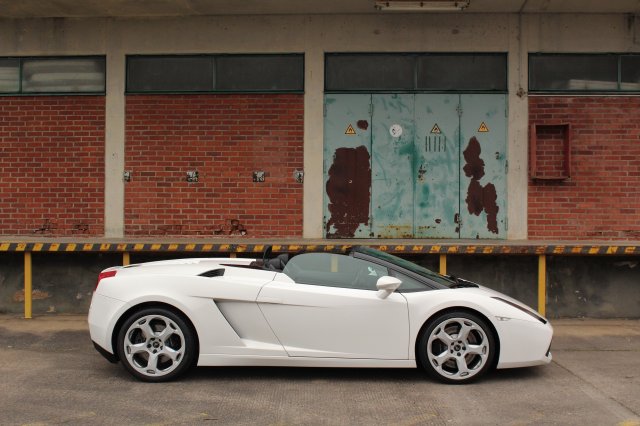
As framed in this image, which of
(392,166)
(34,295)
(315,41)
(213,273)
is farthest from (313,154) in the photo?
(213,273)

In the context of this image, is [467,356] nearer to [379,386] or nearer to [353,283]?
[379,386]

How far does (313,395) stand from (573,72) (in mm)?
7503

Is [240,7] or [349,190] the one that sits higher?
[240,7]

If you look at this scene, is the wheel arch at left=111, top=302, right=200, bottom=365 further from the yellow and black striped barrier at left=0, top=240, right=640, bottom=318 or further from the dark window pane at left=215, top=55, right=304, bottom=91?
the dark window pane at left=215, top=55, right=304, bottom=91

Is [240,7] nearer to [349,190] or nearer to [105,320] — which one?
[349,190]

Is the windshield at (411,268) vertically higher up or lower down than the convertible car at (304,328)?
higher up

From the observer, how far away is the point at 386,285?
17.8 feet

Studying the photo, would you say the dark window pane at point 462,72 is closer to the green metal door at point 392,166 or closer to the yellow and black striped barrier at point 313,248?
the green metal door at point 392,166

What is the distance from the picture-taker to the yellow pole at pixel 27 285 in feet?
28.6

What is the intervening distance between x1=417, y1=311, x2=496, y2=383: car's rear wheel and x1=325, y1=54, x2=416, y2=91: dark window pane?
5.60 m

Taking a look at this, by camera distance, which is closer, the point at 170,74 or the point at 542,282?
the point at 542,282

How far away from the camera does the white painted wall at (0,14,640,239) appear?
404 inches

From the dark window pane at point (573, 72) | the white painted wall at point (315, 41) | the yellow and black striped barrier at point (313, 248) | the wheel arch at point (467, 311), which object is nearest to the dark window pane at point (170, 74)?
the white painted wall at point (315, 41)

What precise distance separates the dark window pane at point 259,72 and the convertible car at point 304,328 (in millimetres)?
5405
